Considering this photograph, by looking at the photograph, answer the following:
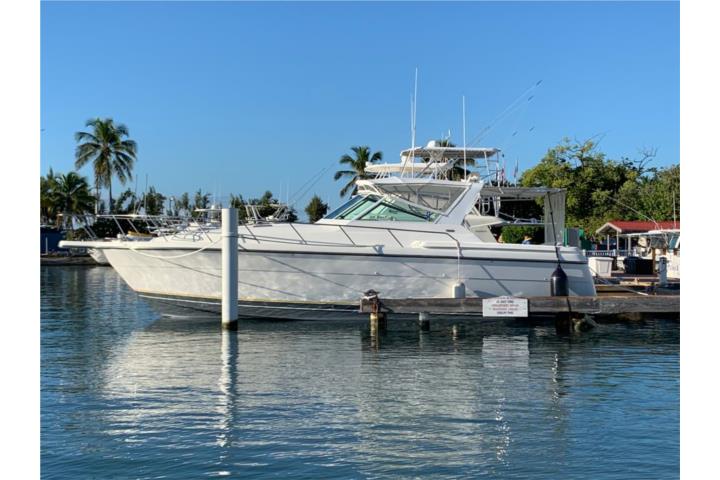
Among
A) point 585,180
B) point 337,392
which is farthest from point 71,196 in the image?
point 337,392

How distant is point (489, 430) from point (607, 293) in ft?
31.6

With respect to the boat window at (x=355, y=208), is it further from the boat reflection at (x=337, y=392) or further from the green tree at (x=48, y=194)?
the green tree at (x=48, y=194)

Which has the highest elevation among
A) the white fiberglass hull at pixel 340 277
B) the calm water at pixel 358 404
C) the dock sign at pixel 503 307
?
the white fiberglass hull at pixel 340 277

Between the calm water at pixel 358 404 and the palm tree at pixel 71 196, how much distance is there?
146 feet

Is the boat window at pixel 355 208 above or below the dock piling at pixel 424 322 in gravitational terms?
above

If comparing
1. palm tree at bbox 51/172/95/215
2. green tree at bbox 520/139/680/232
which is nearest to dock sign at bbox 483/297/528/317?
green tree at bbox 520/139/680/232

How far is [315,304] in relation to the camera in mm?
14320

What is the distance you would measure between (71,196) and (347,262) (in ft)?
155

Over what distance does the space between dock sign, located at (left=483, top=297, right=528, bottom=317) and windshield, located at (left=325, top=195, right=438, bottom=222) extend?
2.57 metres

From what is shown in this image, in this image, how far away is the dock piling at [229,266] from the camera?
1318cm

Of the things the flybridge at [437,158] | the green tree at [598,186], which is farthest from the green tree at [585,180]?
the flybridge at [437,158]

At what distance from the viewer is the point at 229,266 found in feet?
43.1

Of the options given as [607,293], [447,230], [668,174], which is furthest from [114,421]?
[668,174]

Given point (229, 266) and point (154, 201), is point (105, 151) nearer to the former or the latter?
point (154, 201)
